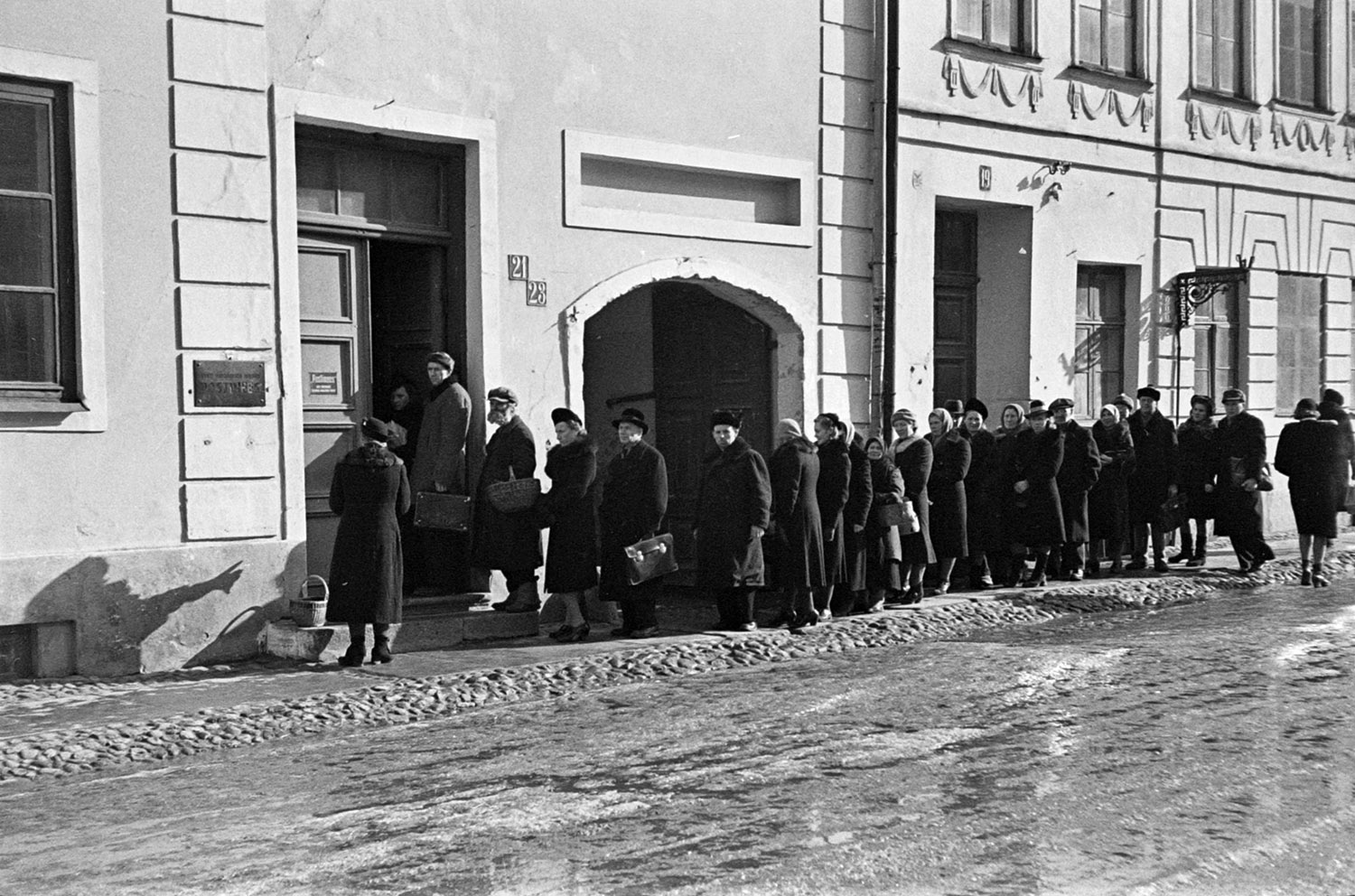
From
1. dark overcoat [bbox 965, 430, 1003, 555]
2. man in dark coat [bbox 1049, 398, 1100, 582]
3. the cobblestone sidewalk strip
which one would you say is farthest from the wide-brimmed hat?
man in dark coat [bbox 1049, 398, 1100, 582]

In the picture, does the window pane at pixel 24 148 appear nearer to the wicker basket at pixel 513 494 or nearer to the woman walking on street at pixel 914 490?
the wicker basket at pixel 513 494

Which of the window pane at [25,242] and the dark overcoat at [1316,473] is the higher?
the window pane at [25,242]

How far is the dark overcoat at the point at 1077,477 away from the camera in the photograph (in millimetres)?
15219

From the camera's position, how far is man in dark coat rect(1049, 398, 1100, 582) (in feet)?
49.9

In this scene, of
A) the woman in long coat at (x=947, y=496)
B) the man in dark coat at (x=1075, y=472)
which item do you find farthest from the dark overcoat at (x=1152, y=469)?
the woman in long coat at (x=947, y=496)

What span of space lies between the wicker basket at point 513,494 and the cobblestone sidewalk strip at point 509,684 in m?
1.42

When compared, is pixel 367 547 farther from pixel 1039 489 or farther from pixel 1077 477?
pixel 1077 477

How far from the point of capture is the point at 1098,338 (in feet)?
59.4

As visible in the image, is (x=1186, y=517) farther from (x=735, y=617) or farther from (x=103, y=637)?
(x=103, y=637)

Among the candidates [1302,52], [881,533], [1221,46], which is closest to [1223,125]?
[1221,46]

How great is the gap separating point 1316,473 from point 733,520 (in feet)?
19.7

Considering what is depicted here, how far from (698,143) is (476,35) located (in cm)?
236

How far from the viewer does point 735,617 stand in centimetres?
1240

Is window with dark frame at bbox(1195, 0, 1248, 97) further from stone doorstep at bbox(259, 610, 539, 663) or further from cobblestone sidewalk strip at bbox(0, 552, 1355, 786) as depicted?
stone doorstep at bbox(259, 610, 539, 663)
